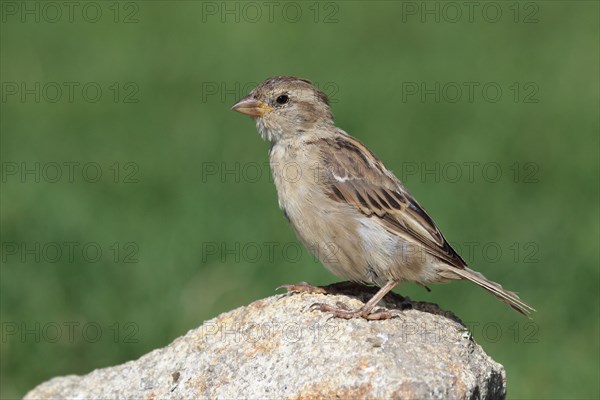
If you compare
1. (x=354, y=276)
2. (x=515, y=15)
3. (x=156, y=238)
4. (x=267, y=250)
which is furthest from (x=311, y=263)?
(x=515, y=15)

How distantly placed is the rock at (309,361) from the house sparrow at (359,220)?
21 cm

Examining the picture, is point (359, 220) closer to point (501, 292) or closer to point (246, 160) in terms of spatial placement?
point (501, 292)

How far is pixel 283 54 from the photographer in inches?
539

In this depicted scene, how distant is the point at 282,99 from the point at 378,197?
1.02m

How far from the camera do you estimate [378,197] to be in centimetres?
634

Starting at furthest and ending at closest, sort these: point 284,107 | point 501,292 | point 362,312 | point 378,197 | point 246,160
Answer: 1. point 246,160
2. point 284,107
3. point 378,197
4. point 501,292
5. point 362,312

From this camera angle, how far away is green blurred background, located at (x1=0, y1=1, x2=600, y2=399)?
347 inches

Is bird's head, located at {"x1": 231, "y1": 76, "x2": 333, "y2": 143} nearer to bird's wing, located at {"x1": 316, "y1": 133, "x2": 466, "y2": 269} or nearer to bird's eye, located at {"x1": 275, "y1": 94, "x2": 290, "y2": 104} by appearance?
bird's eye, located at {"x1": 275, "y1": 94, "x2": 290, "y2": 104}

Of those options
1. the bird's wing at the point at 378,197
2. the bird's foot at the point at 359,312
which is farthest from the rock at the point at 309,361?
the bird's wing at the point at 378,197

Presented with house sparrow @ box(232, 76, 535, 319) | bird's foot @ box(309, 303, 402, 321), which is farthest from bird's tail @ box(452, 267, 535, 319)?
bird's foot @ box(309, 303, 402, 321)

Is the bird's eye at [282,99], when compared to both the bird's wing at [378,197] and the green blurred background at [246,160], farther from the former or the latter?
the green blurred background at [246,160]

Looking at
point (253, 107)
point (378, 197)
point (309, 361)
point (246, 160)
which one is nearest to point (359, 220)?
point (378, 197)

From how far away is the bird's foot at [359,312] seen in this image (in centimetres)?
539

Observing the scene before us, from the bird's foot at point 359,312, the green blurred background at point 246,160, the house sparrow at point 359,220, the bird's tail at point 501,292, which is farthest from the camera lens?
the green blurred background at point 246,160
